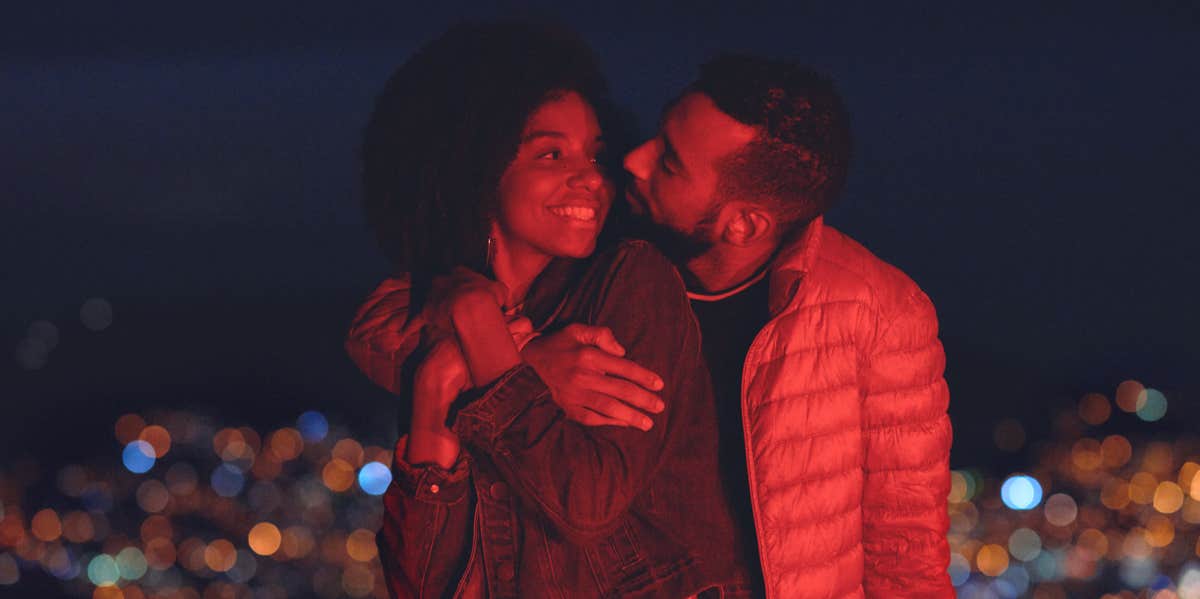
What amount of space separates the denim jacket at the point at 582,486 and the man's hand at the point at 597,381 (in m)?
0.02

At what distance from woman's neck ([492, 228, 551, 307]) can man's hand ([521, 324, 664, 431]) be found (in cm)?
22

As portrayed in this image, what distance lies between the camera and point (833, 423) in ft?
5.42

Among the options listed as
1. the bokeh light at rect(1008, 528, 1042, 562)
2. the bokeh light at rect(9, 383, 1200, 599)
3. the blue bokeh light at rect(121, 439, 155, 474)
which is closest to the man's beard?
the bokeh light at rect(9, 383, 1200, 599)

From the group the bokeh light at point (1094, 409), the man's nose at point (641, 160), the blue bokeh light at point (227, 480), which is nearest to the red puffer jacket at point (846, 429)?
the man's nose at point (641, 160)

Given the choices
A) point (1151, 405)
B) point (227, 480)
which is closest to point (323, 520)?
point (227, 480)

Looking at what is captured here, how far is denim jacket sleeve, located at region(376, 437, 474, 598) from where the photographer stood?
4.87ft

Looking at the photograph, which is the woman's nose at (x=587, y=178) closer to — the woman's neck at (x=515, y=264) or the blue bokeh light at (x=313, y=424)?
the woman's neck at (x=515, y=264)

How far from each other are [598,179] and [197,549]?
1641cm

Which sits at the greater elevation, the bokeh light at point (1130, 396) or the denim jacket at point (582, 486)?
the denim jacket at point (582, 486)

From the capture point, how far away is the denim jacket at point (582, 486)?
136cm

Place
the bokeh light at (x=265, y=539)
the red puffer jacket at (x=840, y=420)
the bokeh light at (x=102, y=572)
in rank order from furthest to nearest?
1. the bokeh light at (x=265, y=539)
2. the bokeh light at (x=102, y=572)
3. the red puffer jacket at (x=840, y=420)

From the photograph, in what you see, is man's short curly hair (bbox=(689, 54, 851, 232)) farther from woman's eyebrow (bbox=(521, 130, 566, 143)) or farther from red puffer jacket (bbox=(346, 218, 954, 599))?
woman's eyebrow (bbox=(521, 130, 566, 143))

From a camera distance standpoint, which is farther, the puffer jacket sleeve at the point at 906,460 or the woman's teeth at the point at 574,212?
the puffer jacket sleeve at the point at 906,460

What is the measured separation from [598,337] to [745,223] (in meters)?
0.43
